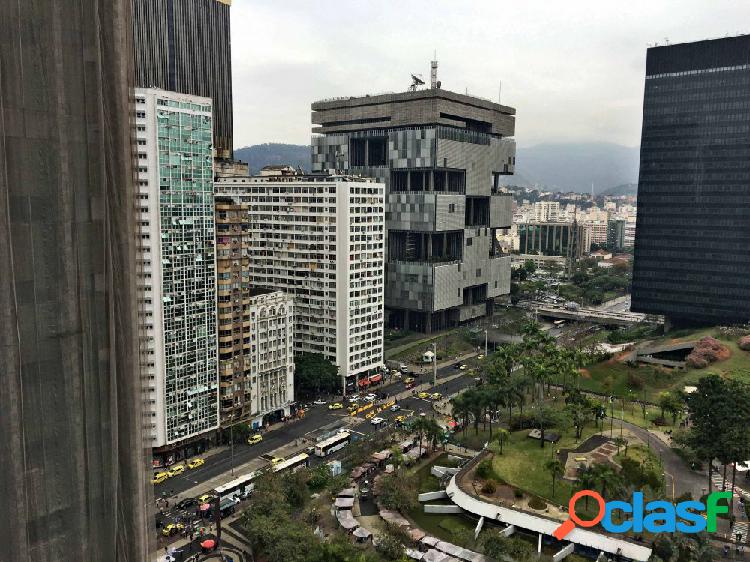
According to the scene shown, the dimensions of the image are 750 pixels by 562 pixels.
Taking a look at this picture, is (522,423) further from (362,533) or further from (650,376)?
(362,533)

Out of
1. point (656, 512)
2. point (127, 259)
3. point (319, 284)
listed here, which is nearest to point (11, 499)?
point (127, 259)

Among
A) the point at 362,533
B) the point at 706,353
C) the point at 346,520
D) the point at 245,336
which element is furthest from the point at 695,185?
the point at 362,533

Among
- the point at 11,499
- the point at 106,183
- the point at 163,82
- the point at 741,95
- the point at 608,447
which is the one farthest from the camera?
the point at 163,82

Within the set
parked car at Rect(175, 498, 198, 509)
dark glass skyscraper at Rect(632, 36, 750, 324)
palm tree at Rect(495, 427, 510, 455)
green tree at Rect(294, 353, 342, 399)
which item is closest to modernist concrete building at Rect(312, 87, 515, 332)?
dark glass skyscraper at Rect(632, 36, 750, 324)

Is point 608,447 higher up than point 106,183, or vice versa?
point 106,183

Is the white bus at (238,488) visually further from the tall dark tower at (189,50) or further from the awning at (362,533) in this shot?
the tall dark tower at (189,50)

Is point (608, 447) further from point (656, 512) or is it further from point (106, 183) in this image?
point (106, 183)

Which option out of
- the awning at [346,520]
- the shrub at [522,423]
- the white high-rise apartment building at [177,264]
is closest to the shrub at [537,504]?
the awning at [346,520]
